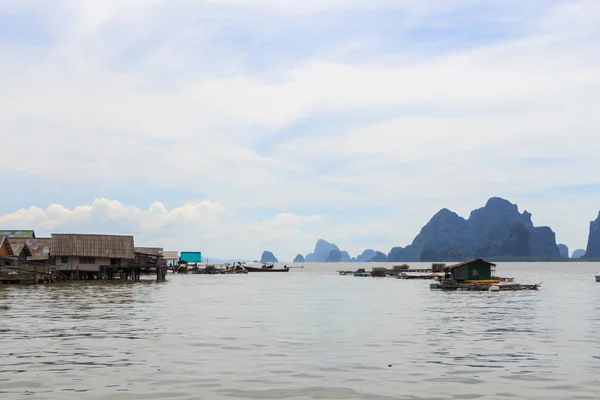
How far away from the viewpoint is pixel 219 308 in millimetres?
46875

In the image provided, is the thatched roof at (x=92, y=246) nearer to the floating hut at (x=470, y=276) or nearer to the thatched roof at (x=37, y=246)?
the thatched roof at (x=37, y=246)

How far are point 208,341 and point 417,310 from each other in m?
22.3

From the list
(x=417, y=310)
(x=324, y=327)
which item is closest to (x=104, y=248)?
(x=417, y=310)

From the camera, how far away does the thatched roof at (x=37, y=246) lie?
83750mm

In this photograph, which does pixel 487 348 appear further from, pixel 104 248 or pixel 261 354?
pixel 104 248

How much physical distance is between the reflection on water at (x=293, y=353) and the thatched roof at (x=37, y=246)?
41.6m

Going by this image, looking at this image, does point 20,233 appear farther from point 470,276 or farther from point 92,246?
point 470,276

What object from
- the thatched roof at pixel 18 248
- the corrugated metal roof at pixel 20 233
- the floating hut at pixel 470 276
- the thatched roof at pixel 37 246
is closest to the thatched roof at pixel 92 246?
the thatched roof at pixel 37 246

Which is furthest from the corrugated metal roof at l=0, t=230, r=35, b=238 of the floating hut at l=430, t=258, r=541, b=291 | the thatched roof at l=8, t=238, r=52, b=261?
the floating hut at l=430, t=258, r=541, b=291

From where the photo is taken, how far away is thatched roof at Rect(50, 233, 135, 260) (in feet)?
270

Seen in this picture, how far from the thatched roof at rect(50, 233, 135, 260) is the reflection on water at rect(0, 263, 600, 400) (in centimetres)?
3900

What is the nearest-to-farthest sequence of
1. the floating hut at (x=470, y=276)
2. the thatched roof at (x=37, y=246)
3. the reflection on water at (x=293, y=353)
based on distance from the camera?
the reflection on water at (x=293, y=353) → the floating hut at (x=470, y=276) → the thatched roof at (x=37, y=246)

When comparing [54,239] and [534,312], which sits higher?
[54,239]

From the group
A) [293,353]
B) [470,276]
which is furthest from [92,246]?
[293,353]
